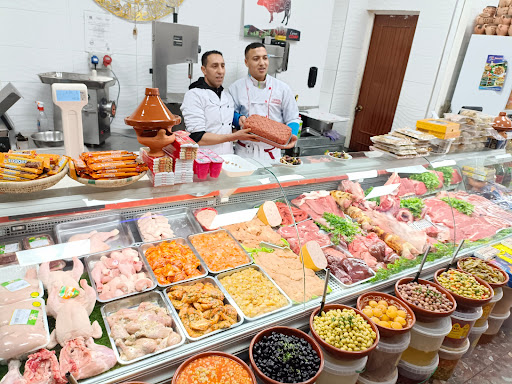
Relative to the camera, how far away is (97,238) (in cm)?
246

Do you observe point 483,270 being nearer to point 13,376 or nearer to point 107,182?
point 107,182

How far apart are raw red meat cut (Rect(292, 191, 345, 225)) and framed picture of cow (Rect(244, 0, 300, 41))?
3929 mm

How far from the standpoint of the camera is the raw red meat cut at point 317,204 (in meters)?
3.24

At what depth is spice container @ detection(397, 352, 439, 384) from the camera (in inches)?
99.2

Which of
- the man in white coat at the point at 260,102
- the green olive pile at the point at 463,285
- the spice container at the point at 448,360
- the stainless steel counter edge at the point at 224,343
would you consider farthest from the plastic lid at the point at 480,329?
the man in white coat at the point at 260,102

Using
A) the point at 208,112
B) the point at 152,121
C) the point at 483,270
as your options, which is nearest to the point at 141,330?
the point at 152,121

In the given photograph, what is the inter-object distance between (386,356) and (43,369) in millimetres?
1944

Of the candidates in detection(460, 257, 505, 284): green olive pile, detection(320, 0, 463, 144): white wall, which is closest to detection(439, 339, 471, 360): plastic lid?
detection(460, 257, 505, 284): green olive pile

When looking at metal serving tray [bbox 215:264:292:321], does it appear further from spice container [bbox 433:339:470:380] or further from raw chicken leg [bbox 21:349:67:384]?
spice container [bbox 433:339:470:380]

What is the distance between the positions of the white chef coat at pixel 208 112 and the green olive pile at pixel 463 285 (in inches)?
102

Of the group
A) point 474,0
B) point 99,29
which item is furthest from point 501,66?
point 99,29

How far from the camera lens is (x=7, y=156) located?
66.5 inches

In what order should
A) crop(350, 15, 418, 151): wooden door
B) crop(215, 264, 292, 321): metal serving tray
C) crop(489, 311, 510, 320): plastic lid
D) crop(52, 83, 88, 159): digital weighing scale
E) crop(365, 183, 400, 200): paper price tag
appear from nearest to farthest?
1. crop(52, 83, 88, 159): digital weighing scale
2. crop(215, 264, 292, 321): metal serving tray
3. crop(489, 311, 510, 320): plastic lid
4. crop(365, 183, 400, 200): paper price tag
5. crop(350, 15, 418, 151): wooden door

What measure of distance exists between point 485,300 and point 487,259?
79cm
